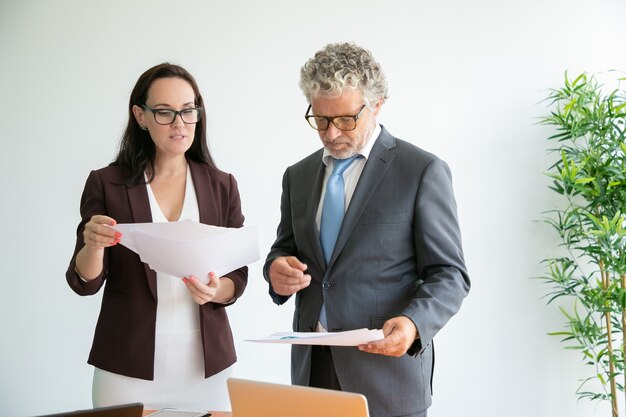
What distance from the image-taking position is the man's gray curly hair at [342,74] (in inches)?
84.2

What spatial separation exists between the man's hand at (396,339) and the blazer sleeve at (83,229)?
105cm

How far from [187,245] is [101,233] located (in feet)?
1.03

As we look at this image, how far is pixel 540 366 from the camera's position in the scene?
4570 millimetres

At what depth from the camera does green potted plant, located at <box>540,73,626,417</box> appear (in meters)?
4.12

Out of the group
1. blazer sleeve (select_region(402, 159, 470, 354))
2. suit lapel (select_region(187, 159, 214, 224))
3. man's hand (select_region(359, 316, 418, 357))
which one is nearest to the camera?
man's hand (select_region(359, 316, 418, 357))

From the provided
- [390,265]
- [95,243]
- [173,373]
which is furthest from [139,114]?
[390,265]

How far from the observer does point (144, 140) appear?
265 centimetres

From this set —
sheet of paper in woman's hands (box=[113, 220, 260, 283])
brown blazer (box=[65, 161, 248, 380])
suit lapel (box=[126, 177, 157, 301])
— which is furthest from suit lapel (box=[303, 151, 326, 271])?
suit lapel (box=[126, 177, 157, 301])

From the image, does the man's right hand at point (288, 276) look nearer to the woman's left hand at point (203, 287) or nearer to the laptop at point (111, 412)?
the woman's left hand at point (203, 287)

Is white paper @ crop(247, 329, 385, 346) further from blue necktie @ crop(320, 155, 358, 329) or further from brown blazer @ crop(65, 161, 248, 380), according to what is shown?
brown blazer @ crop(65, 161, 248, 380)

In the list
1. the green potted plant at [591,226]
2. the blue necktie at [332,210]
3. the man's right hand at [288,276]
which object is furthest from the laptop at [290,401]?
the green potted plant at [591,226]

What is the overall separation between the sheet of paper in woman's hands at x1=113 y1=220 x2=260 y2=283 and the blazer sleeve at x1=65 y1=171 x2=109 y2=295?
0.33 m

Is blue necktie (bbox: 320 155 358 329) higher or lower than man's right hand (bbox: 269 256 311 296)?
higher

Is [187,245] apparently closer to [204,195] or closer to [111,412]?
[204,195]
